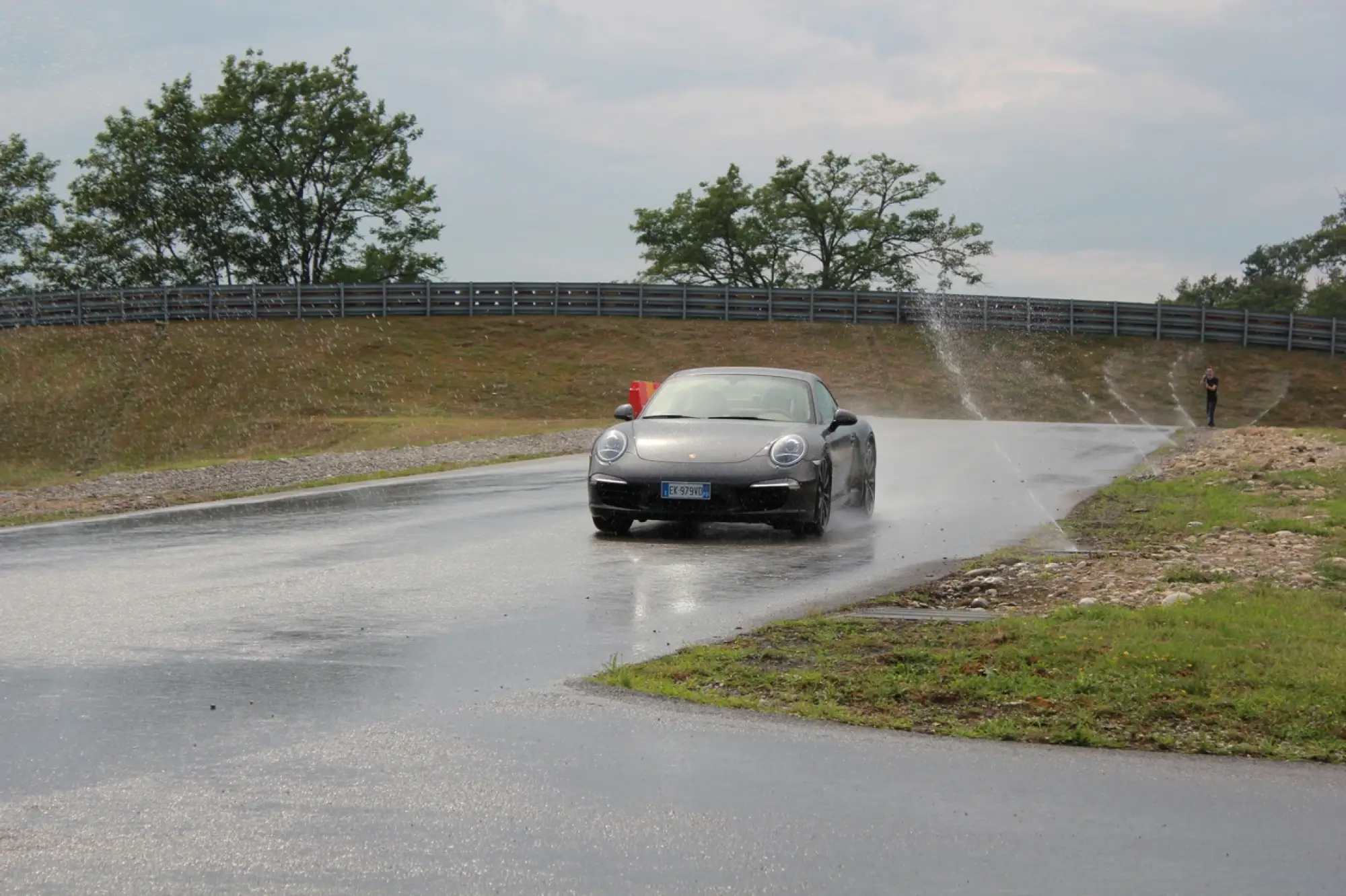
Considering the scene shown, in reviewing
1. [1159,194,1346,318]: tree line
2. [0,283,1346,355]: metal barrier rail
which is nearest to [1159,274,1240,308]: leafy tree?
[1159,194,1346,318]: tree line

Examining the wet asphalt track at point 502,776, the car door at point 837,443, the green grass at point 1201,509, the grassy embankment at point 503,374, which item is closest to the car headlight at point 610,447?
the car door at point 837,443

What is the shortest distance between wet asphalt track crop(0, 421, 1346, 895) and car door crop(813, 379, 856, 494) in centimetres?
396

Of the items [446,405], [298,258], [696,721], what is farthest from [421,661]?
[298,258]

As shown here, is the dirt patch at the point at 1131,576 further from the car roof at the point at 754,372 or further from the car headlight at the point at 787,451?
the car roof at the point at 754,372

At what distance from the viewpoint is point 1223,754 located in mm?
6398

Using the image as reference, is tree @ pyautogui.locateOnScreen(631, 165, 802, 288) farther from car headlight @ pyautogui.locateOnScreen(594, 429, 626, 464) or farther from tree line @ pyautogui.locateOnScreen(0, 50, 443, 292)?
car headlight @ pyautogui.locateOnScreen(594, 429, 626, 464)

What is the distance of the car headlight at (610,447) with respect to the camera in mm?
14289

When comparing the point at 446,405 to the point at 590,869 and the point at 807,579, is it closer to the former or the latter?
the point at 807,579

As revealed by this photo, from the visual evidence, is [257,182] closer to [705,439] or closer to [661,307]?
[661,307]

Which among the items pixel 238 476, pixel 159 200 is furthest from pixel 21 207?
pixel 238 476

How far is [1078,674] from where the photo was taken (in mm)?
7605

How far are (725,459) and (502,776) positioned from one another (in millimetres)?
8222

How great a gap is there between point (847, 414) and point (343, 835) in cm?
1090

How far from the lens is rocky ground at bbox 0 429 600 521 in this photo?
18.5 meters
